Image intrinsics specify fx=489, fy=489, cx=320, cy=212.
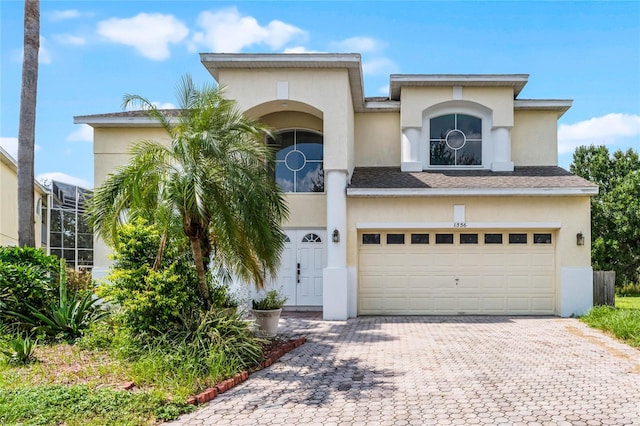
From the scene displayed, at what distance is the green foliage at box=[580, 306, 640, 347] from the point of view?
10266 mm

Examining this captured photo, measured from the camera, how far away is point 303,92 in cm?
1353

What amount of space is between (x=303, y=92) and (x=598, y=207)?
54.7 ft

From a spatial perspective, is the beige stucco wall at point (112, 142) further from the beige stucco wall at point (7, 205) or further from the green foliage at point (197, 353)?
the green foliage at point (197, 353)

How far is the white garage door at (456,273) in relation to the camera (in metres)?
14.1

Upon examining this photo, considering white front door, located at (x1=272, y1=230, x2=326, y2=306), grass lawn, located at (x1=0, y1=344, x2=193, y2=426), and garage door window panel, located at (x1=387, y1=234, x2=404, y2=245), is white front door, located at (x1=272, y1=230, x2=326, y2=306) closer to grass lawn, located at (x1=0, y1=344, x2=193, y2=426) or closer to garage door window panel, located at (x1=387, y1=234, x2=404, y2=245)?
garage door window panel, located at (x1=387, y1=234, x2=404, y2=245)

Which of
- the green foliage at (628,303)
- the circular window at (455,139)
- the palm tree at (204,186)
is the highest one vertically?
the circular window at (455,139)

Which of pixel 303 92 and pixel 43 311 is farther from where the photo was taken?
pixel 303 92

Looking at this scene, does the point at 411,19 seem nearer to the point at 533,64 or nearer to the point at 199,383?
the point at 533,64

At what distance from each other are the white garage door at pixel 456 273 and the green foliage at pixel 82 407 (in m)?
A: 8.87

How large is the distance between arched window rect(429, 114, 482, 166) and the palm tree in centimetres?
847

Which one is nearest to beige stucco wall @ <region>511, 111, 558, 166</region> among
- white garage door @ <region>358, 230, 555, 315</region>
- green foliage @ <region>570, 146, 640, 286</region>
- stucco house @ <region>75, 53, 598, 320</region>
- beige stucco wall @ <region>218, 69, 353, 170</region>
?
stucco house @ <region>75, 53, 598, 320</region>

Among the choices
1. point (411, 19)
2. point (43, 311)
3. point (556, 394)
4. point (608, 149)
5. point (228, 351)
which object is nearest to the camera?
point (556, 394)

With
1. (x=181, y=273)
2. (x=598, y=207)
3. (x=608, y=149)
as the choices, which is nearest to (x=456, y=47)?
(x=181, y=273)

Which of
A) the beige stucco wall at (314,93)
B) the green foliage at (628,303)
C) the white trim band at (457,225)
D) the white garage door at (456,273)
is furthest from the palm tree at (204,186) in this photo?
the green foliage at (628,303)
